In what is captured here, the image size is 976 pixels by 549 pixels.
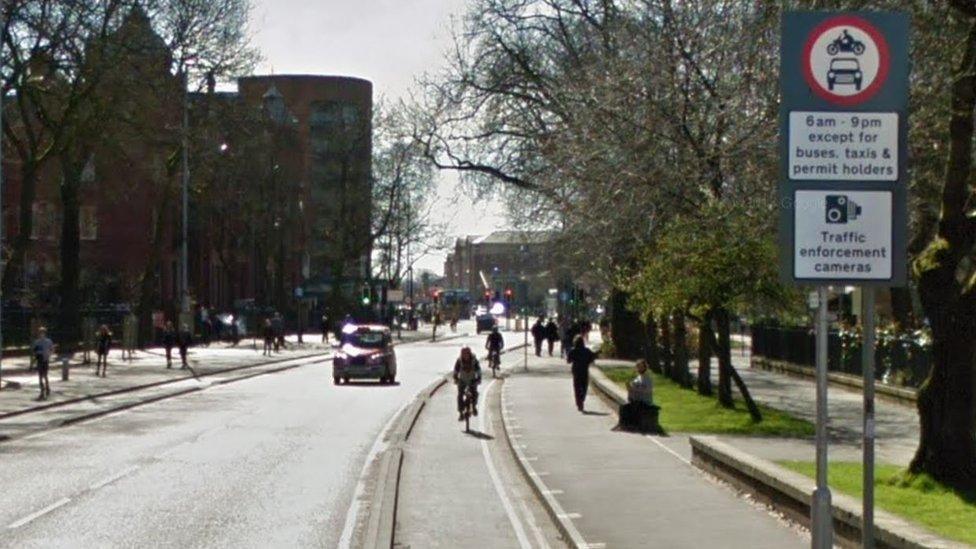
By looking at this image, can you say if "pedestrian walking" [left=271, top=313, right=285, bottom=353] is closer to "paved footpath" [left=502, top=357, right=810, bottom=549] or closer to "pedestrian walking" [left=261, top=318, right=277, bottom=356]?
"pedestrian walking" [left=261, top=318, right=277, bottom=356]

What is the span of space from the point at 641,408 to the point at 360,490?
28.8 ft

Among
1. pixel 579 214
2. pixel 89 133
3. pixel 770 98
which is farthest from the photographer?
pixel 89 133

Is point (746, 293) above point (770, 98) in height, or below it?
below

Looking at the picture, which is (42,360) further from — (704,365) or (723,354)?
(723,354)

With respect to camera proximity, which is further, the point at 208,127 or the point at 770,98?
the point at 208,127

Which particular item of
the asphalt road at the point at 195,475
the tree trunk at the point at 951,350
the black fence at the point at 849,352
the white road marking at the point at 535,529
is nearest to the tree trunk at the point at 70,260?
the asphalt road at the point at 195,475

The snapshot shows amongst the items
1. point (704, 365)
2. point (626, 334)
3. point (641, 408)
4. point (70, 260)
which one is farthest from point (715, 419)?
point (70, 260)

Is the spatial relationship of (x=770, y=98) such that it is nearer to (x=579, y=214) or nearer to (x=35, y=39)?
(x=579, y=214)

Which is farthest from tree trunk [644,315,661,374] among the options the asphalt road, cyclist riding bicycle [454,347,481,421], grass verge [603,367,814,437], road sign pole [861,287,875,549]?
road sign pole [861,287,875,549]

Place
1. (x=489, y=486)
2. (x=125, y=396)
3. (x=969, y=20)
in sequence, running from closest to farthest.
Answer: (x=969, y=20) → (x=489, y=486) → (x=125, y=396)

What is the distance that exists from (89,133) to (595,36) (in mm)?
16117

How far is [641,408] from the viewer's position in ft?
93.4

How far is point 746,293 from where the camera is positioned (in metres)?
29.1

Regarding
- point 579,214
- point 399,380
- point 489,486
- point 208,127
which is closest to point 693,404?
point 579,214
